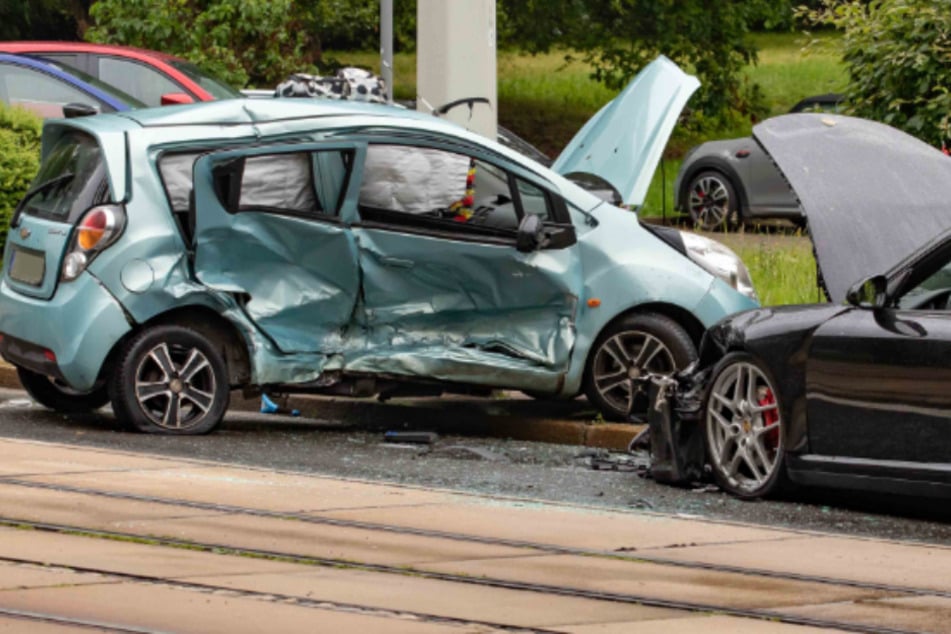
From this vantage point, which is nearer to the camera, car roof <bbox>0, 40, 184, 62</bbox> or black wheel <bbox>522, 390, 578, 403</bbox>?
black wheel <bbox>522, 390, 578, 403</bbox>

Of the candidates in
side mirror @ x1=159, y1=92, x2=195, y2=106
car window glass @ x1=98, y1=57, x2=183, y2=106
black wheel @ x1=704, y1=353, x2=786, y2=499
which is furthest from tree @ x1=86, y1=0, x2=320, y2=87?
black wheel @ x1=704, y1=353, x2=786, y2=499

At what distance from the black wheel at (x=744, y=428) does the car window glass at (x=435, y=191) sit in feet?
7.22

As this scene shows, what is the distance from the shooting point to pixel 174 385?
451 inches

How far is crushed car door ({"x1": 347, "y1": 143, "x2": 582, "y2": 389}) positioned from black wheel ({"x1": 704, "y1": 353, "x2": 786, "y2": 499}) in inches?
71.7

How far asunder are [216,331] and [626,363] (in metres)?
2.21

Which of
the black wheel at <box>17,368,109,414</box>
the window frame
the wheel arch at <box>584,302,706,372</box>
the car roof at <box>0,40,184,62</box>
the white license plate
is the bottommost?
the black wheel at <box>17,368,109,414</box>

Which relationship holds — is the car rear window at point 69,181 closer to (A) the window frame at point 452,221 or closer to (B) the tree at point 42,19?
(A) the window frame at point 452,221

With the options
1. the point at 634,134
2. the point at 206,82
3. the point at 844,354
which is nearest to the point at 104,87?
the point at 206,82

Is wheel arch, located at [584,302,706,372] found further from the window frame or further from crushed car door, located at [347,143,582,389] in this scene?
the window frame

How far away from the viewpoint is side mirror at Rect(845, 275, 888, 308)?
934 centimetres

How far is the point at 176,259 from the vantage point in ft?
37.5

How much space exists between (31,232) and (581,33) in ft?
71.7

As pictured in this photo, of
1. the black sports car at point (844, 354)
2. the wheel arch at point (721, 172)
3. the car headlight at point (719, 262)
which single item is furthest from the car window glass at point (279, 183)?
the wheel arch at point (721, 172)

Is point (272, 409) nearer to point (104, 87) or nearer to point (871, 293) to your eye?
point (871, 293)
